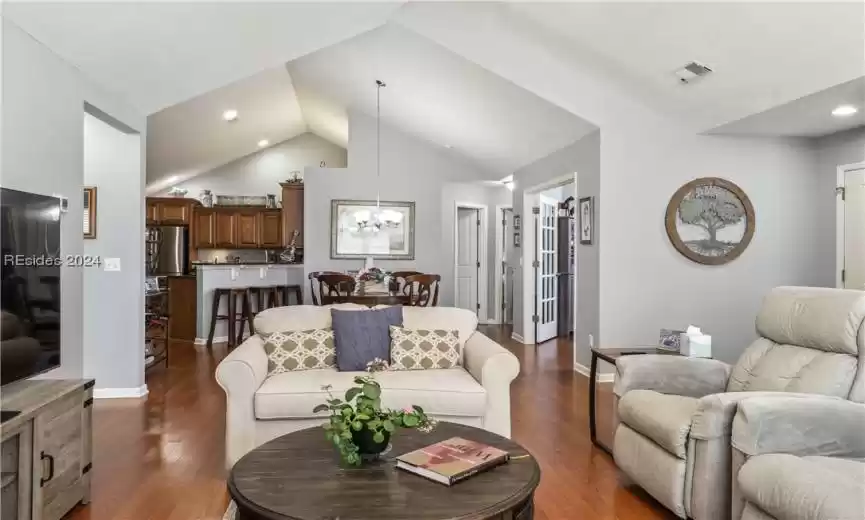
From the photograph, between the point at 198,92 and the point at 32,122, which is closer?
the point at 32,122

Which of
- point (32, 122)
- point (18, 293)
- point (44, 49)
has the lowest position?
point (18, 293)

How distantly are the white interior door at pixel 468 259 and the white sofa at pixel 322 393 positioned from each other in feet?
20.5

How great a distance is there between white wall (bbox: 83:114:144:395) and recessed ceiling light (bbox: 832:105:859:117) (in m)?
5.52

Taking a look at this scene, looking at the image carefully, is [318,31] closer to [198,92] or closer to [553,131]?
[198,92]

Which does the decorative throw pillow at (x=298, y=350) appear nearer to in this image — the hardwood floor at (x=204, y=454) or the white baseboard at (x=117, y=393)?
the hardwood floor at (x=204, y=454)

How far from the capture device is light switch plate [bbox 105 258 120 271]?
4.66 metres

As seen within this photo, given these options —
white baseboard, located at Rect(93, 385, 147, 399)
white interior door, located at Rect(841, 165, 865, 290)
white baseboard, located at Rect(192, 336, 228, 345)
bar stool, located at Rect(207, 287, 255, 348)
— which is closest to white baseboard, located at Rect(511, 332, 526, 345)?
bar stool, located at Rect(207, 287, 255, 348)

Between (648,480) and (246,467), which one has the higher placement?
(246,467)

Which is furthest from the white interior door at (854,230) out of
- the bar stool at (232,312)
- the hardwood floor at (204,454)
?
the bar stool at (232,312)

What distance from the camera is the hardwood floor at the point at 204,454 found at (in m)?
2.73

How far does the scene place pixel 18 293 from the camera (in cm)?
251

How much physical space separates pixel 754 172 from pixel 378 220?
453 cm

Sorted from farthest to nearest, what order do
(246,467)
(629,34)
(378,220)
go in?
(378,220) < (629,34) < (246,467)

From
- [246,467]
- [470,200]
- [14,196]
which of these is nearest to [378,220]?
[470,200]
